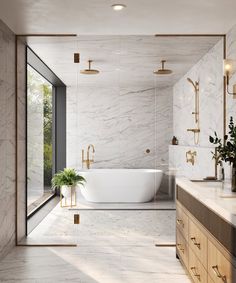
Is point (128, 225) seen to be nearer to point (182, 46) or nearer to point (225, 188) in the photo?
point (225, 188)

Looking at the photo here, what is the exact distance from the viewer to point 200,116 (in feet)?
15.5

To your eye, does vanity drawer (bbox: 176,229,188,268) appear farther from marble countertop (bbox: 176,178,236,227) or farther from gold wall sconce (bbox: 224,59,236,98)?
gold wall sconce (bbox: 224,59,236,98)

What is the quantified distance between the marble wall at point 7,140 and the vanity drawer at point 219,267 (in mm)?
2334

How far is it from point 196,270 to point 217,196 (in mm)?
653

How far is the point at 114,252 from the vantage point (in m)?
4.35

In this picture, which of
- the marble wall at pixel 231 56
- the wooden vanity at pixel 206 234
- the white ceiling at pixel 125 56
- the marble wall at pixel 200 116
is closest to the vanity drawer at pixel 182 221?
the wooden vanity at pixel 206 234

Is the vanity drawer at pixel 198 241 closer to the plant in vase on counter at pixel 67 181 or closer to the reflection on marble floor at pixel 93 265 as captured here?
the reflection on marble floor at pixel 93 265

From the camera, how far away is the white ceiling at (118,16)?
3439 millimetres

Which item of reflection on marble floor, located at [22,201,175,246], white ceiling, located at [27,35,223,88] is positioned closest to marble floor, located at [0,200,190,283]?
reflection on marble floor, located at [22,201,175,246]

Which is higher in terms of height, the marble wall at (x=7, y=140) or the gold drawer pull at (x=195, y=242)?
the marble wall at (x=7, y=140)

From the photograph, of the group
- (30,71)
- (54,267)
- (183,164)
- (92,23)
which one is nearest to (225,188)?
(183,164)

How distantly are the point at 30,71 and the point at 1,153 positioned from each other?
1.54 m

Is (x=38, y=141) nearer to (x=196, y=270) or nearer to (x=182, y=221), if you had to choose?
(x=182, y=221)

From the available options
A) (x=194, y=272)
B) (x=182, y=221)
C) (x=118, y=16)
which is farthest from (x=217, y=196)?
(x=118, y=16)
